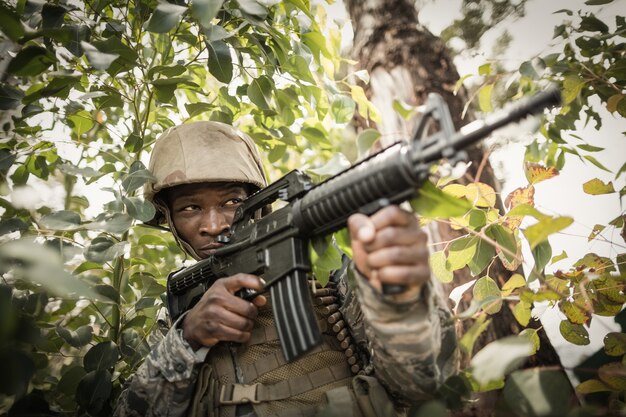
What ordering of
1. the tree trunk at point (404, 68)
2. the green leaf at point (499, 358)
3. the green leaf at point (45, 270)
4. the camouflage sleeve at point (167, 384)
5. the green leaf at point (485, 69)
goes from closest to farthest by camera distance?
the green leaf at point (45, 270), the green leaf at point (499, 358), the green leaf at point (485, 69), the camouflage sleeve at point (167, 384), the tree trunk at point (404, 68)

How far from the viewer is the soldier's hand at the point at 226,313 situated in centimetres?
160

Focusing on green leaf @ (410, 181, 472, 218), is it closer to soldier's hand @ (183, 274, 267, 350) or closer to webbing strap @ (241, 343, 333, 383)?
soldier's hand @ (183, 274, 267, 350)

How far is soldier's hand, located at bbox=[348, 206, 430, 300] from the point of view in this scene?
1.02 meters

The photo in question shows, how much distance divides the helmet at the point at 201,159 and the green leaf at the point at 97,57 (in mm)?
734

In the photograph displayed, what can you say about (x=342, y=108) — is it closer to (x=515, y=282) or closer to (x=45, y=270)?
(x=515, y=282)

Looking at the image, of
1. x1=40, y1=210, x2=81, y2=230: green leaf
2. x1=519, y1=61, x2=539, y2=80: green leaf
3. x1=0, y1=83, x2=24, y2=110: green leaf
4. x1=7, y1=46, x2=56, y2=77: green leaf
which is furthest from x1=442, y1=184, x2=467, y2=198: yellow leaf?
x1=0, y1=83, x2=24, y2=110: green leaf

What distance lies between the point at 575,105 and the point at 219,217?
70.3 inches

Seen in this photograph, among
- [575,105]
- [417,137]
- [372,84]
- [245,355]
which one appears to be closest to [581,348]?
[575,105]

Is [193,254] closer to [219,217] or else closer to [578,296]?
[219,217]

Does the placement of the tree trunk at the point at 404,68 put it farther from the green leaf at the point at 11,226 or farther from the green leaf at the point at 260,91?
the green leaf at the point at 11,226

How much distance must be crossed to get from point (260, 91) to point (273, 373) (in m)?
1.44

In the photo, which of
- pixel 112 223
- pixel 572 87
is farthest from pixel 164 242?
pixel 572 87

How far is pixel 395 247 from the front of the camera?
1.04 meters

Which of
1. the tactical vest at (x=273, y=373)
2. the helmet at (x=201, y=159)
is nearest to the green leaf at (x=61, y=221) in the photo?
the helmet at (x=201, y=159)
